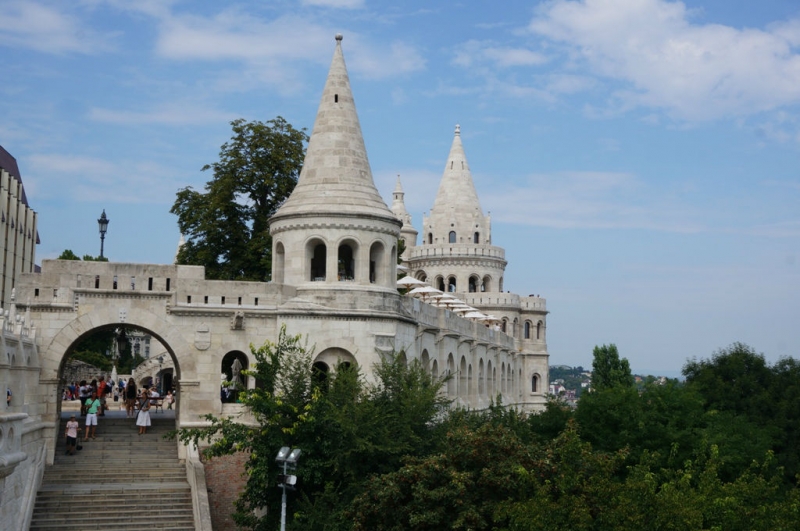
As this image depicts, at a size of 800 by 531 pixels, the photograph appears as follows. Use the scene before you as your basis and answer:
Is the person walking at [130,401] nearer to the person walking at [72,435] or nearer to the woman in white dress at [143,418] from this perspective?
the woman in white dress at [143,418]

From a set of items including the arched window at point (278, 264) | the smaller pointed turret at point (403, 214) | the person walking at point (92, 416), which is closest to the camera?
the person walking at point (92, 416)

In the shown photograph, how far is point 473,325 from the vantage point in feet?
167

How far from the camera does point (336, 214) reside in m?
32.0

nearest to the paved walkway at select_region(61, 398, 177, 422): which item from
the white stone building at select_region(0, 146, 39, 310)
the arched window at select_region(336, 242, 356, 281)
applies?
the arched window at select_region(336, 242, 356, 281)

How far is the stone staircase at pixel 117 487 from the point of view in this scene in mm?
25625

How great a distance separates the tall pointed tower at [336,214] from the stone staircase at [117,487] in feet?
21.0

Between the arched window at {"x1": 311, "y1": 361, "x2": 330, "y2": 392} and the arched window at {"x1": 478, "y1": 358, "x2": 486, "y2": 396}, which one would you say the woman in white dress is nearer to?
the arched window at {"x1": 311, "y1": 361, "x2": 330, "y2": 392}

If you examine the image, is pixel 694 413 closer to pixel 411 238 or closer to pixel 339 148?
pixel 339 148

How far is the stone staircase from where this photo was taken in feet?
84.1

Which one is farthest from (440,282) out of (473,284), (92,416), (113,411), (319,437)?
(319,437)

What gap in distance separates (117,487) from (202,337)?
4.98 m

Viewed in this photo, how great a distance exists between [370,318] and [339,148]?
5483 millimetres

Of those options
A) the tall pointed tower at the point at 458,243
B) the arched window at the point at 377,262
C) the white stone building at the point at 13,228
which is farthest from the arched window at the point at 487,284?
the arched window at the point at 377,262

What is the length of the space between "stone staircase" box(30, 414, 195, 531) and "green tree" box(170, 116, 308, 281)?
12.6m
